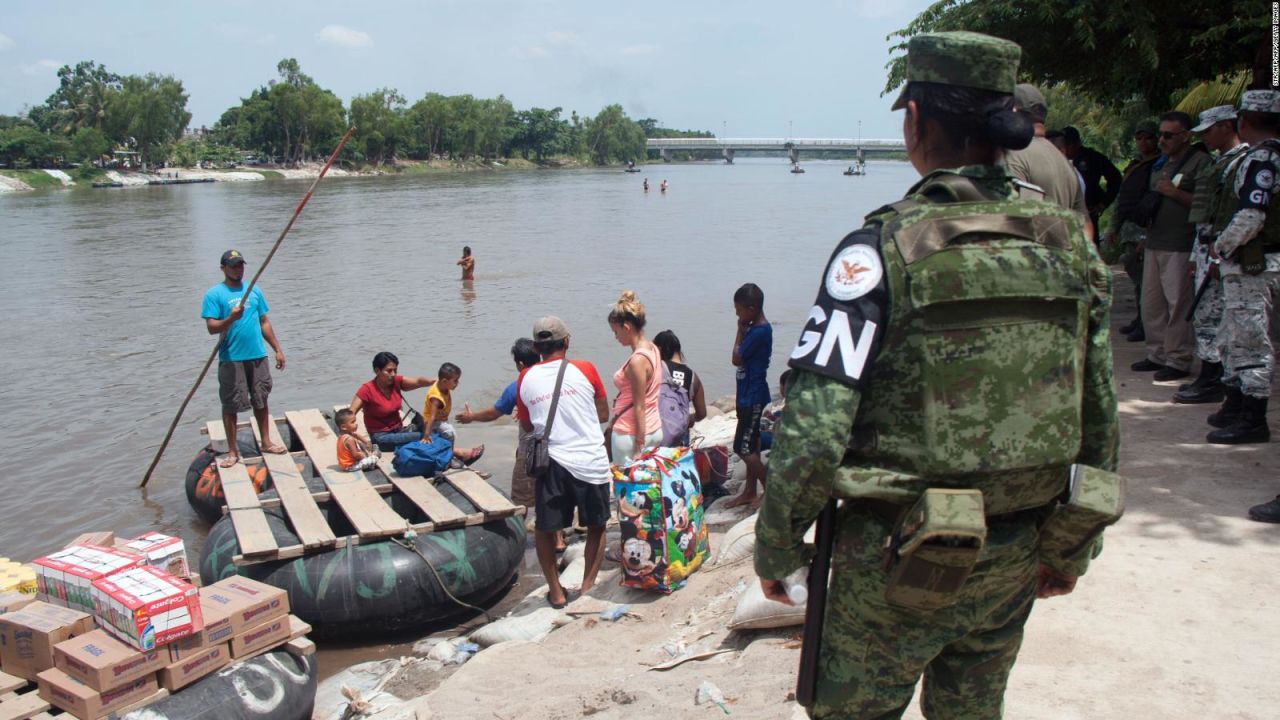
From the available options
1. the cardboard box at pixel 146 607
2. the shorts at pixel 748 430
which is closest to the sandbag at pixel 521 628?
the cardboard box at pixel 146 607

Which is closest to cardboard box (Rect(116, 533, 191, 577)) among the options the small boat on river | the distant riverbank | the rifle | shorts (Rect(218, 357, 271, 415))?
the small boat on river

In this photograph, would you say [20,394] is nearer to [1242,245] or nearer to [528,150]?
[1242,245]

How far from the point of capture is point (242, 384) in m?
8.52

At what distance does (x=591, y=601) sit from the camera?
6.01 metres

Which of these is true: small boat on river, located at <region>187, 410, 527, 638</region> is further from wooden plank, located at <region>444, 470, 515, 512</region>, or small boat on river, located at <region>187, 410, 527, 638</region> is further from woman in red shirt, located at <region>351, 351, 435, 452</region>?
woman in red shirt, located at <region>351, 351, 435, 452</region>

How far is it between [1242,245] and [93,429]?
12184 millimetres

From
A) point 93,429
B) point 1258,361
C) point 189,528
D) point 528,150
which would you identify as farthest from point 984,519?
point 528,150

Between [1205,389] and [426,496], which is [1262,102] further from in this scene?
[426,496]

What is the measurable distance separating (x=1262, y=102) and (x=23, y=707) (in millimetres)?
7469

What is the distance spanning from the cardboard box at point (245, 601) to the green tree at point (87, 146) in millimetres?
101953

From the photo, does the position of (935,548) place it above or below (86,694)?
above

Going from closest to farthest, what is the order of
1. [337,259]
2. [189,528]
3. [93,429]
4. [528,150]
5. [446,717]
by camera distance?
[446,717], [189,528], [93,429], [337,259], [528,150]

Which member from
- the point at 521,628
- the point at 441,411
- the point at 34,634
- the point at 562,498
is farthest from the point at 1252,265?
the point at 34,634

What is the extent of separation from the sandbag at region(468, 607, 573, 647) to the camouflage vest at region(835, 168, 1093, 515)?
13.2 feet
